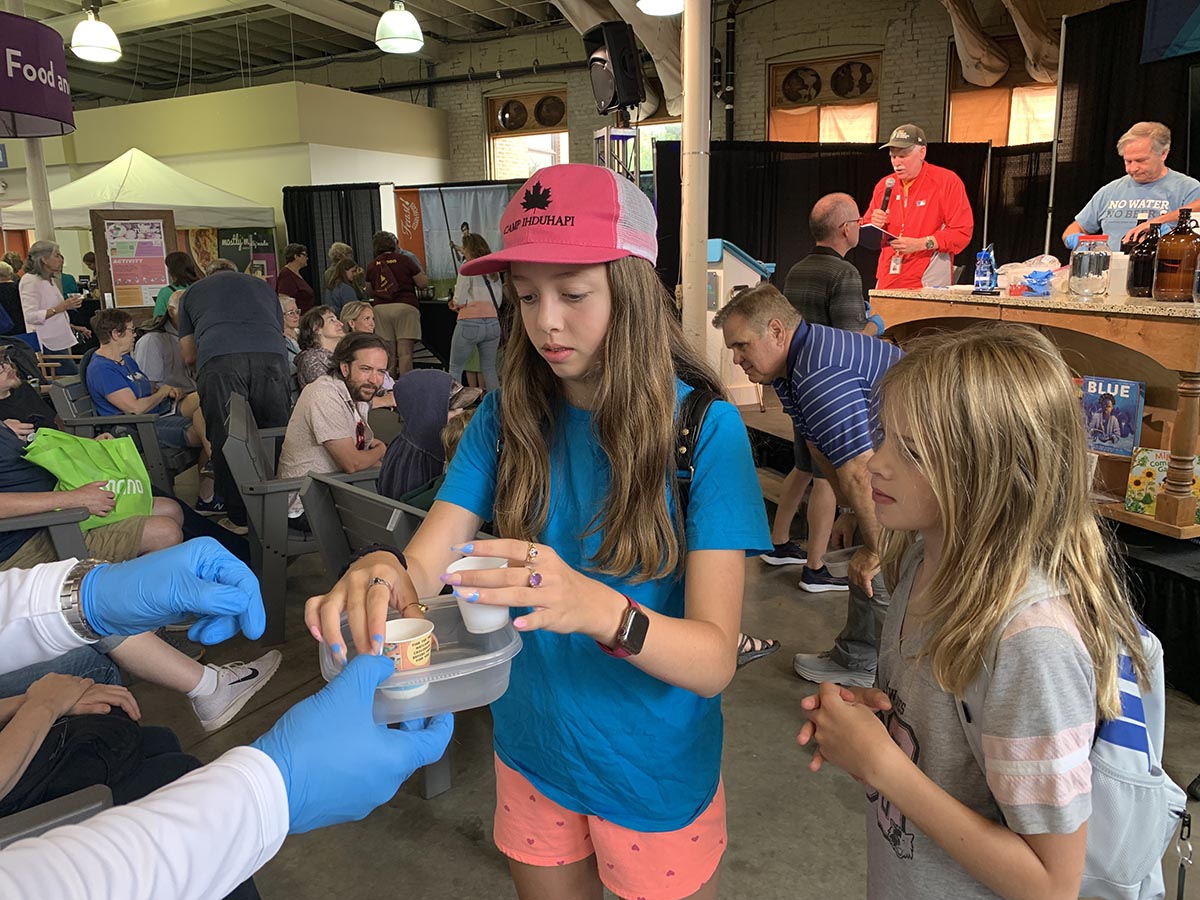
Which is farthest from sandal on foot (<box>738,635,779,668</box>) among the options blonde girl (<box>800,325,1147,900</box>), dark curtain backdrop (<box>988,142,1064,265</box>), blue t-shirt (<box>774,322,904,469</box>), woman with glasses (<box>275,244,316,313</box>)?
dark curtain backdrop (<box>988,142,1064,265</box>)

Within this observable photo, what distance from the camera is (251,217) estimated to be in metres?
11.0

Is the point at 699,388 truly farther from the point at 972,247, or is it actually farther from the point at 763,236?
the point at 972,247

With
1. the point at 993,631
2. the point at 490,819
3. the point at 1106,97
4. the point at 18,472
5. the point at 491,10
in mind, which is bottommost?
the point at 490,819

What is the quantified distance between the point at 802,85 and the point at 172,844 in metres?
10.8

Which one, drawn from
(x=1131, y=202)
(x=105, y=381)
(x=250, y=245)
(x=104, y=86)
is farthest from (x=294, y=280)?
(x=104, y=86)

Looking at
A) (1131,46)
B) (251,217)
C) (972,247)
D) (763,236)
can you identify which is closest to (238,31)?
(251,217)

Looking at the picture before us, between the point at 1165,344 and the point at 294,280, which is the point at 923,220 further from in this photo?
the point at 294,280

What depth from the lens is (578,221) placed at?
103cm

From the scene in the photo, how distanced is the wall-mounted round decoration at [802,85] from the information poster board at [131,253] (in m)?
7.17

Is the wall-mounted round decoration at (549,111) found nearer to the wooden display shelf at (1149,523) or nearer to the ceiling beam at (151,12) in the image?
the ceiling beam at (151,12)

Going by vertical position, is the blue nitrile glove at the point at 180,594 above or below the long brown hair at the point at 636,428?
below

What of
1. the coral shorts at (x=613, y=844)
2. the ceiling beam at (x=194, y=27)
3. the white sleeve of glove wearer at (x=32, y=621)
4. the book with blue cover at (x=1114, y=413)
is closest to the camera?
the coral shorts at (x=613, y=844)

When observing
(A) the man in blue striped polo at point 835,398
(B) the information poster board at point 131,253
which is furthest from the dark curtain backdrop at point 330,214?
(A) the man in blue striped polo at point 835,398

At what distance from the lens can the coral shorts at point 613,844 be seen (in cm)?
111
